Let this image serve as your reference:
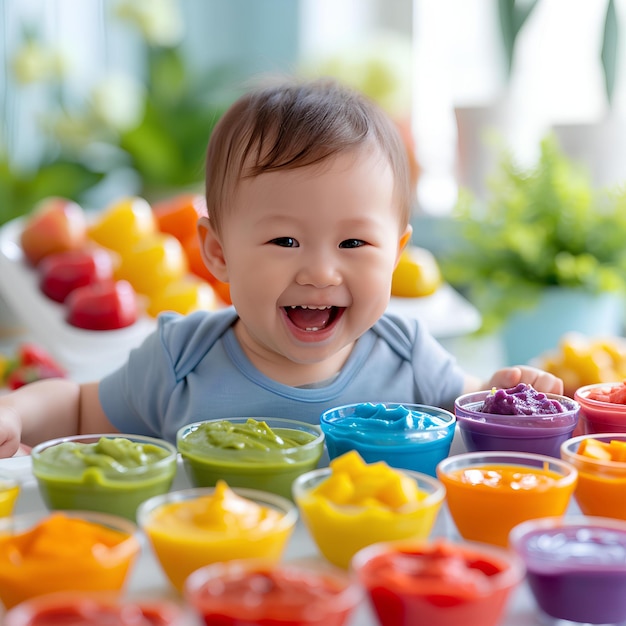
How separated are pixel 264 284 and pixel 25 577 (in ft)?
2.20

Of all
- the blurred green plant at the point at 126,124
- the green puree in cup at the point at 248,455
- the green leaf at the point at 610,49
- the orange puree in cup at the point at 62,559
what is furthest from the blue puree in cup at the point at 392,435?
the blurred green plant at the point at 126,124

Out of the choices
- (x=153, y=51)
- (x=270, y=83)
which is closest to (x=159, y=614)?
(x=270, y=83)

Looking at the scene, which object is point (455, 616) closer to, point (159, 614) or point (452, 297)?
point (159, 614)

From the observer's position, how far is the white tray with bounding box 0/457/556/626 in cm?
87

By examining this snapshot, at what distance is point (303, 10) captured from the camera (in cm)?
449

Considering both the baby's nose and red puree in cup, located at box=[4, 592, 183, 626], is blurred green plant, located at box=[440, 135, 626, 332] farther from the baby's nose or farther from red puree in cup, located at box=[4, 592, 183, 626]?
red puree in cup, located at box=[4, 592, 183, 626]

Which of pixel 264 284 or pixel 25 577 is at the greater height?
pixel 264 284

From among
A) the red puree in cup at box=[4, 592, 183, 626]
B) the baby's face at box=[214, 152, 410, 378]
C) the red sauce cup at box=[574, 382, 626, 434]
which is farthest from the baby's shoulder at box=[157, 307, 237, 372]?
the red puree in cup at box=[4, 592, 183, 626]

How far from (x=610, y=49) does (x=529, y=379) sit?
2.29 meters

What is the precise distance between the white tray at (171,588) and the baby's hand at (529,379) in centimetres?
35

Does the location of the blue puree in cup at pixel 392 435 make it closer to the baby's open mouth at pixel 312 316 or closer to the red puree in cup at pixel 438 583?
the baby's open mouth at pixel 312 316

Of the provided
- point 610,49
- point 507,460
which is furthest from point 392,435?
point 610,49

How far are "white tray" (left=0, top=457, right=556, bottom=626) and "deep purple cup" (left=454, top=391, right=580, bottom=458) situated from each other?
5.1 inches

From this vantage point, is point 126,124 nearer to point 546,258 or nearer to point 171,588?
point 546,258
